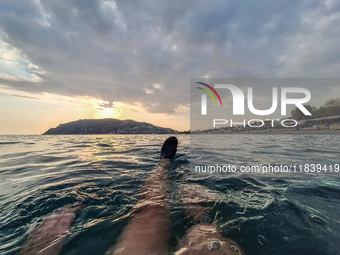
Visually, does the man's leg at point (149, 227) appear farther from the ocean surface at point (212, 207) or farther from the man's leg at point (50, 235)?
the man's leg at point (50, 235)

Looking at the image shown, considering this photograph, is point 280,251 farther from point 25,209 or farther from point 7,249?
point 25,209

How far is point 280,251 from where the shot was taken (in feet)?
6.49

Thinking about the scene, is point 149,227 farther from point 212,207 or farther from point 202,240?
point 212,207

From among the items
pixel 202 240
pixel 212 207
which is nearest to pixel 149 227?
pixel 202 240

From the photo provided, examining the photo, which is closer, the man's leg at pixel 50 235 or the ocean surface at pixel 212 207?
the man's leg at pixel 50 235

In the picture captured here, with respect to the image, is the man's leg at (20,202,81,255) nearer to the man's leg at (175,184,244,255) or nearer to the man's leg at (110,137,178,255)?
the man's leg at (110,137,178,255)

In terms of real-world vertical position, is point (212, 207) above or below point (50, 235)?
above

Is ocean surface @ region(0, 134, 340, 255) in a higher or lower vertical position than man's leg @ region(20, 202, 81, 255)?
higher

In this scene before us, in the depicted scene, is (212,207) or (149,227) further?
(212,207)

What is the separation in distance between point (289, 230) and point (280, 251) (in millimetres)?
565

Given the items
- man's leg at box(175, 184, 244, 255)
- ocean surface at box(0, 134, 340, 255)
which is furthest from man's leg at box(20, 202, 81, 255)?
man's leg at box(175, 184, 244, 255)

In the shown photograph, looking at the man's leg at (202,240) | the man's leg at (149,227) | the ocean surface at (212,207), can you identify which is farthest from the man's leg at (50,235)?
the man's leg at (202,240)

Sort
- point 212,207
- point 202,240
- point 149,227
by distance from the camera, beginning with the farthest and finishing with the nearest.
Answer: point 212,207 < point 149,227 < point 202,240

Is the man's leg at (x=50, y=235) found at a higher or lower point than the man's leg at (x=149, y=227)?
lower
